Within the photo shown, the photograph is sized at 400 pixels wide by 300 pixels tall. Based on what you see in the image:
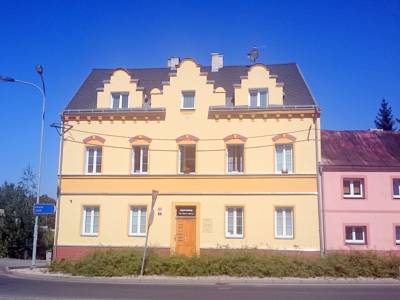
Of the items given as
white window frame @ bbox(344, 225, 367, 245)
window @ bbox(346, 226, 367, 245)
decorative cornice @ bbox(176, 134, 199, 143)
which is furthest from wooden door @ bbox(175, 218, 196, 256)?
window @ bbox(346, 226, 367, 245)

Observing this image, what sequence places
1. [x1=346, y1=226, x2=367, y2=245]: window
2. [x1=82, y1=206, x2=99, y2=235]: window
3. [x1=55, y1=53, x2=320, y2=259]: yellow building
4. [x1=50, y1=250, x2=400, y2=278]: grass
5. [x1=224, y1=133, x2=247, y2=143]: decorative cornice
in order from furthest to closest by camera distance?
[x1=82, y1=206, x2=99, y2=235]: window < [x1=224, y1=133, x2=247, y2=143]: decorative cornice < [x1=346, y1=226, x2=367, y2=245]: window < [x1=55, y1=53, x2=320, y2=259]: yellow building < [x1=50, y1=250, x2=400, y2=278]: grass

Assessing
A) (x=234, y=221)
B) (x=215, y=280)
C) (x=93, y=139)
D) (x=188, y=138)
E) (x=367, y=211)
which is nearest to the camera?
(x=215, y=280)

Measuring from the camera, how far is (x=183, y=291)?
14.7 metres

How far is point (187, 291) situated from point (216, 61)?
19.3 m

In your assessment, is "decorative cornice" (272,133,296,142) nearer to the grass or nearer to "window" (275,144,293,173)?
"window" (275,144,293,173)

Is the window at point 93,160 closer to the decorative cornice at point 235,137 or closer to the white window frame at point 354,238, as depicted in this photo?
the decorative cornice at point 235,137

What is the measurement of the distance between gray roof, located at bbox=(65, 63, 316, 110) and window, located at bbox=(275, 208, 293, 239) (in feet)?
19.9

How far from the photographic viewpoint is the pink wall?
24828 mm

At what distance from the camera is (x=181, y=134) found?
85.5 ft

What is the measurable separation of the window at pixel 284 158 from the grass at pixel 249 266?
22.0 feet

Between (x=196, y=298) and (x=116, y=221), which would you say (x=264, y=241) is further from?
(x=196, y=298)

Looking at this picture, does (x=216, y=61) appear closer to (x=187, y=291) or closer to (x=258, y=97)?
(x=258, y=97)

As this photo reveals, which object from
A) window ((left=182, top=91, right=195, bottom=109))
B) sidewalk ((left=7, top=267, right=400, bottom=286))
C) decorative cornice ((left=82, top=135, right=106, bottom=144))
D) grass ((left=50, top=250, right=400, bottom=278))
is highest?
window ((left=182, top=91, right=195, bottom=109))

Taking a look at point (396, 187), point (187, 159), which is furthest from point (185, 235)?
point (396, 187)
